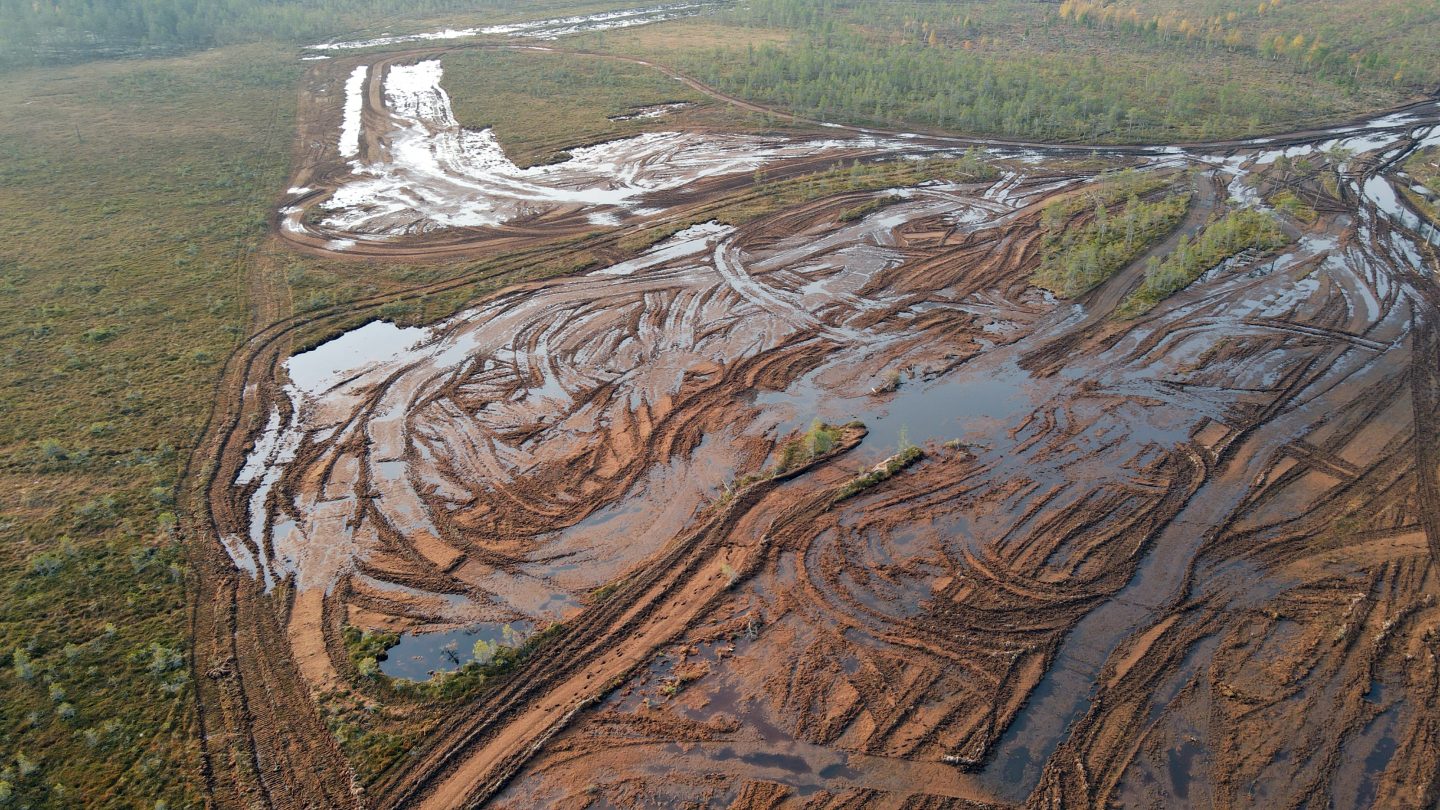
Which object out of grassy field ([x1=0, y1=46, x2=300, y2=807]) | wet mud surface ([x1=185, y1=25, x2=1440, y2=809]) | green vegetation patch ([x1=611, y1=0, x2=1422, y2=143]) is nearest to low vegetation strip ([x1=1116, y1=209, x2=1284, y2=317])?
wet mud surface ([x1=185, y1=25, x2=1440, y2=809])

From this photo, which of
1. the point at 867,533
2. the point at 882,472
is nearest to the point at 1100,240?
the point at 882,472

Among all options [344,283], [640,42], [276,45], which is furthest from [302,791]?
[276,45]

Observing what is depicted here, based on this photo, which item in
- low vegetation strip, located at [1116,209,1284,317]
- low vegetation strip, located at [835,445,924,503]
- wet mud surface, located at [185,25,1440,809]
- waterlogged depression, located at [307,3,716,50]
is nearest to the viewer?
wet mud surface, located at [185,25,1440,809]

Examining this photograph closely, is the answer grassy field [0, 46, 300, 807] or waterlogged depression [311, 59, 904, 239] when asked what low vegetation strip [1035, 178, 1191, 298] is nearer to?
waterlogged depression [311, 59, 904, 239]

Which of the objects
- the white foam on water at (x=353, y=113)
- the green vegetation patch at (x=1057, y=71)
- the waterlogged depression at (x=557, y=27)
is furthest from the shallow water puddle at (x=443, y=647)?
the waterlogged depression at (x=557, y=27)

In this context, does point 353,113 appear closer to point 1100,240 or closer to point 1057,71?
point 1100,240
